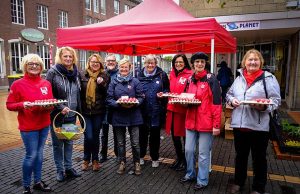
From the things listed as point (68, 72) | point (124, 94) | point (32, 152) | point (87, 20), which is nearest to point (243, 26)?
point (124, 94)

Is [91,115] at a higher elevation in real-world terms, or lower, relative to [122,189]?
higher

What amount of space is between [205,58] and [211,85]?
42 cm

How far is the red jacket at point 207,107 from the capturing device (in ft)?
12.1

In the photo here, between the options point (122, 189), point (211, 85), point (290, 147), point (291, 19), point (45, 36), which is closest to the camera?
point (211, 85)

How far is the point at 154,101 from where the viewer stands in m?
4.63

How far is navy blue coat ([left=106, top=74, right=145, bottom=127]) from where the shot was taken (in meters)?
4.32

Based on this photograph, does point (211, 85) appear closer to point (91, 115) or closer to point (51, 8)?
point (91, 115)

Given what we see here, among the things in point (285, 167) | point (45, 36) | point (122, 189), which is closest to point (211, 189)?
point (122, 189)

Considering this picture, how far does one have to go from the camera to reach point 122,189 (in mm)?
4020

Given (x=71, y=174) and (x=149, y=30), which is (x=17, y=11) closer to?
(x=149, y=30)

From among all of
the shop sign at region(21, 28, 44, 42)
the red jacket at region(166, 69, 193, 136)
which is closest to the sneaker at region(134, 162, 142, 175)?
the red jacket at region(166, 69, 193, 136)

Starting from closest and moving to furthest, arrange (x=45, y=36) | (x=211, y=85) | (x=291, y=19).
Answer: (x=211, y=85), (x=291, y=19), (x=45, y=36)

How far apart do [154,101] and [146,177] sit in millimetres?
1304

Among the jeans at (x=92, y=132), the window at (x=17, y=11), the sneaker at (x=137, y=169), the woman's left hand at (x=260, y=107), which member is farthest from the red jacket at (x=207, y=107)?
the window at (x=17, y=11)
